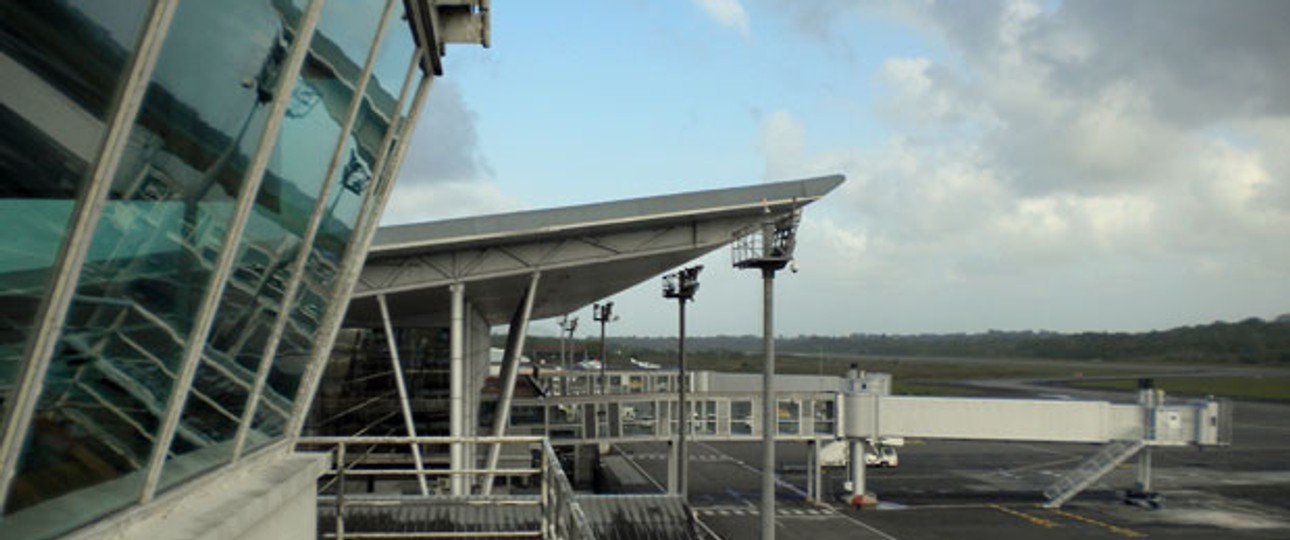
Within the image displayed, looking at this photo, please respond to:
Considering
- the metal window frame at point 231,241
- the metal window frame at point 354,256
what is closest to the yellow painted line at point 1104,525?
the metal window frame at point 354,256

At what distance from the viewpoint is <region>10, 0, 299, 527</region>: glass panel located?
11.7 ft

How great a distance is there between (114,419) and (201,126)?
4.33 ft

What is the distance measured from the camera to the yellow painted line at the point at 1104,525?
99.3 feet

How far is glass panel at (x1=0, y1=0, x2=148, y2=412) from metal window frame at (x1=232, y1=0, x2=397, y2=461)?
10.8ft

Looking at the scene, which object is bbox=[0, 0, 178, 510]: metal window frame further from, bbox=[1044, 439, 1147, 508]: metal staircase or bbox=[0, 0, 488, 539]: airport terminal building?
bbox=[1044, 439, 1147, 508]: metal staircase

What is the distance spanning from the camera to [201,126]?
421cm

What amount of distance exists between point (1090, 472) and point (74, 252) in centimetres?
3988

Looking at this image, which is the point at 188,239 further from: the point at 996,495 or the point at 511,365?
the point at 996,495

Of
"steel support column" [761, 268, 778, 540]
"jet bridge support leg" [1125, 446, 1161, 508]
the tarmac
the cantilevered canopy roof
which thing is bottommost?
the tarmac

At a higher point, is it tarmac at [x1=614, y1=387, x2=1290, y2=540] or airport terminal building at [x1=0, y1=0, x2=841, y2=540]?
airport terminal building at [x1=0, y1=0, x2=841, y2=540]

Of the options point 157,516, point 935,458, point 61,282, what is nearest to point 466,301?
point 157,516

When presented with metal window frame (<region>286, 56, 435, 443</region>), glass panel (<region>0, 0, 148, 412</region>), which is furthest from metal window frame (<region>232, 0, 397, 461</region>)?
glass panel (<region>0, 0, 148, 412</region>)

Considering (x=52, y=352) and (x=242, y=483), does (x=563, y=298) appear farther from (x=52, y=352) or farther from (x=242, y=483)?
(x=52, y=352)

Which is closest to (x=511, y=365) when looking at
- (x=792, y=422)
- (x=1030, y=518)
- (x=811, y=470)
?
(x=792, y=422)
